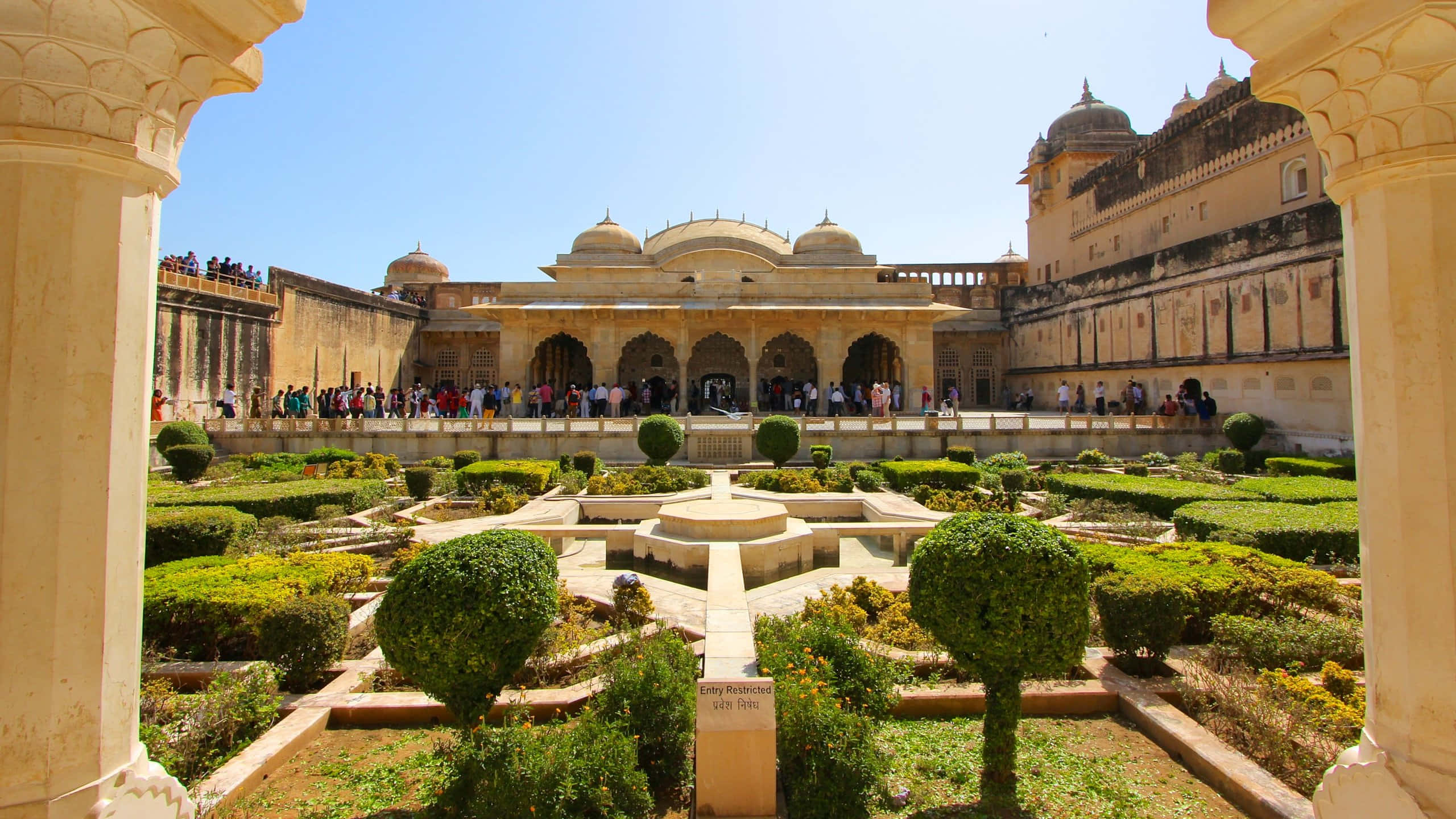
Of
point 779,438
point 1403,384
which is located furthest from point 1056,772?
point 779,438

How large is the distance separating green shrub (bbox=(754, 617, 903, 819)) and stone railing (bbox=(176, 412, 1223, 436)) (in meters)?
12.1

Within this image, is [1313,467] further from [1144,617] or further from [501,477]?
[501,477]

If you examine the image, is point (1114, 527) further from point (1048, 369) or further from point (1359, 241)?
point (1048, 369)

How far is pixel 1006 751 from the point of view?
3480 mm

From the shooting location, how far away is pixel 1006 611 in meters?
3.40

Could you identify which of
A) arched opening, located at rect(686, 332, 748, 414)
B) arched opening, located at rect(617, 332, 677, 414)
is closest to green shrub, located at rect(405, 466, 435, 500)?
arched opening, located at rect(617, 332, 677, 414)

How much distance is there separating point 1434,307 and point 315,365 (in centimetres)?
2552

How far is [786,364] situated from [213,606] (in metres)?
22.8

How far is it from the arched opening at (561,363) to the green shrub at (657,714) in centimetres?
2004

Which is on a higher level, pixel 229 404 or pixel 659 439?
pixel 229 404

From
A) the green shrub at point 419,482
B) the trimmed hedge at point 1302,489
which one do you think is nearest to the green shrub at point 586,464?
the green shrub at point 419,482

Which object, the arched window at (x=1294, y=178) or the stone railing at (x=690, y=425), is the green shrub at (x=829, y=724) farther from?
the arched window at (x=1294, y=178)

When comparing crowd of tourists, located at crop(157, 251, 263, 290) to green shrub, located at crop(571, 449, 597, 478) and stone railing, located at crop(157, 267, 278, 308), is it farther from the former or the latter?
green shrub, located at crop(571, 449, 597, 478)

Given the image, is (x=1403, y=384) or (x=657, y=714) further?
(x=657, y=714)
